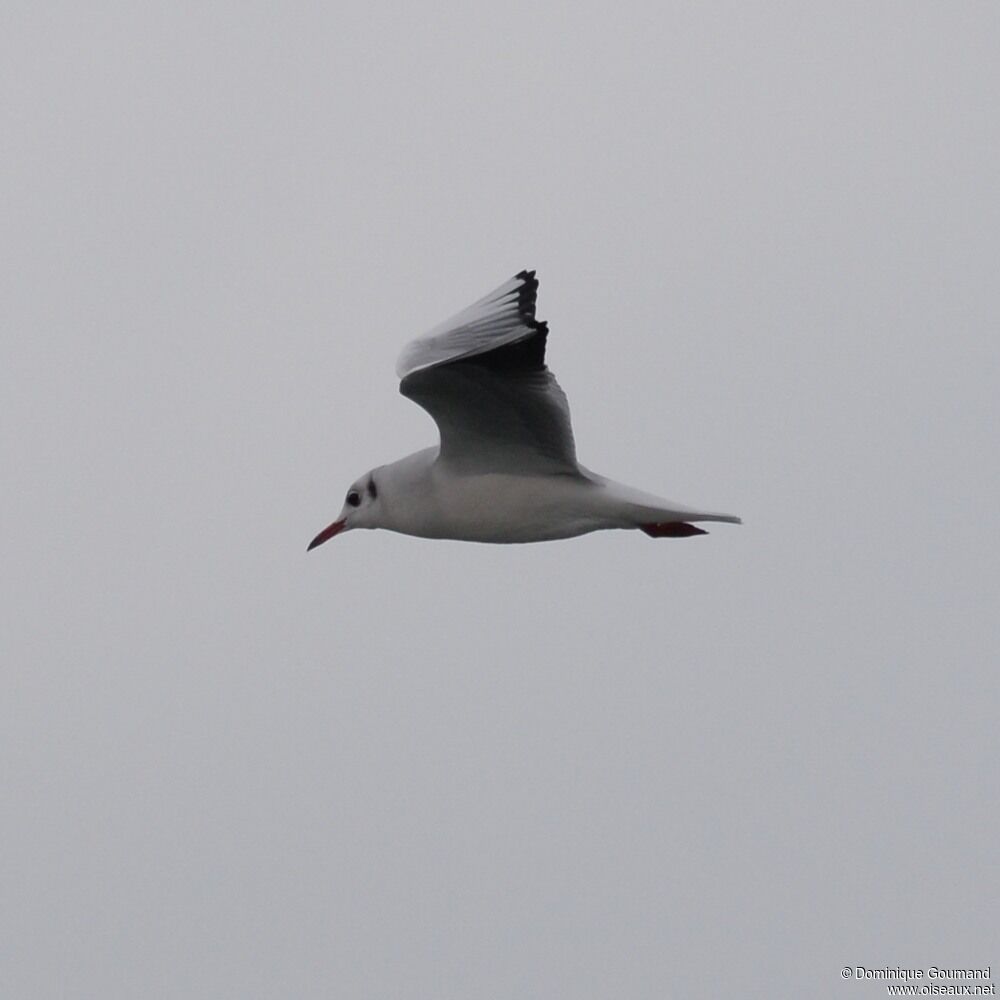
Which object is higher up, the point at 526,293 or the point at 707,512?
the point at 526,293

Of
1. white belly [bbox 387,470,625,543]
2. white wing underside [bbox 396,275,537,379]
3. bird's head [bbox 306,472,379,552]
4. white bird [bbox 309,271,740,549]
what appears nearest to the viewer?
white wing underside [bbox 396,275,537,379]

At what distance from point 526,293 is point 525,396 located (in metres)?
0.49

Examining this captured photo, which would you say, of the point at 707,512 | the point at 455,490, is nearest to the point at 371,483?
the point at 455,490

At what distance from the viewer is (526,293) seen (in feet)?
38.5

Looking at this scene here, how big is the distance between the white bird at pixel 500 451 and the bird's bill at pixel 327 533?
1.86 feet

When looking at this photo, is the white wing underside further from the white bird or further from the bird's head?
the bird's head

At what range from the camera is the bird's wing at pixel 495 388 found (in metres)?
11.4

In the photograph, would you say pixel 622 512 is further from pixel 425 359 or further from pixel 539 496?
pixel 425 359

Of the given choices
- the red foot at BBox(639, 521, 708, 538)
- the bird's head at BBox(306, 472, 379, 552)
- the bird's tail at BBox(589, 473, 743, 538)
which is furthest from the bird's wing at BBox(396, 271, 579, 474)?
the red foot at BBox(639, 521, 708, 538)

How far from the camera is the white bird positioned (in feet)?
37.6

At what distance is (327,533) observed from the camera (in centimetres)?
1300

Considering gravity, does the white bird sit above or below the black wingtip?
below

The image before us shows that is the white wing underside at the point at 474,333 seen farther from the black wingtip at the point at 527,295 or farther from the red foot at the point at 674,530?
the red foot at the point at 674,530

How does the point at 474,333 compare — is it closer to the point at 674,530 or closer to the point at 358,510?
the point at 358,510
